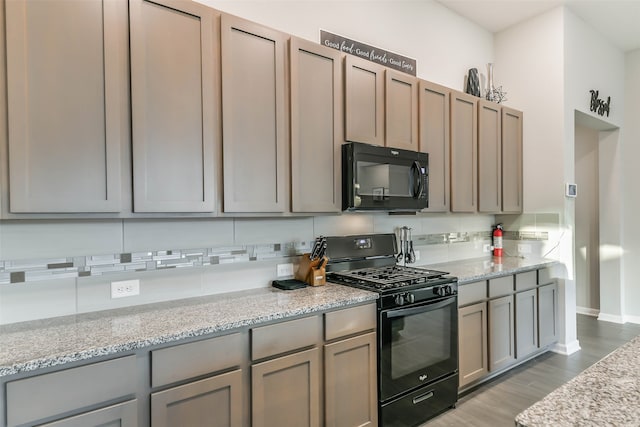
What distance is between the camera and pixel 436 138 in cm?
302

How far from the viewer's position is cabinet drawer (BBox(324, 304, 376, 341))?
1957mm

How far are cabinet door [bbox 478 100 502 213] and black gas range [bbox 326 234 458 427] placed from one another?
1.22 metres

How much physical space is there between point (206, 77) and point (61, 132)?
70 cm

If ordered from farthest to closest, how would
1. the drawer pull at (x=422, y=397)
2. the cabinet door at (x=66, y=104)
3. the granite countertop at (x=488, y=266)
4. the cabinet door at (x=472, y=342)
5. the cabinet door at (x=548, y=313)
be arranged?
the cabinet door at (x=548, y=313), the granite countertop at (x=488, y=266), the cabinet door at (x=472, y=342), the drawer pull at (x=422, y=397), the cabinet door at (x=66, y=104)

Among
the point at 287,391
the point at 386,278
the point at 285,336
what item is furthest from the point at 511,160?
the point at 287,391

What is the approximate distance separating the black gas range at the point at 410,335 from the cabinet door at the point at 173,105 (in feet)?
3.73

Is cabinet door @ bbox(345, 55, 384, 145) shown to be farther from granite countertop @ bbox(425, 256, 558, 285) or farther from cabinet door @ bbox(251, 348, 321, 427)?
cabinet door @ bbox(251, 348, 321, 427)

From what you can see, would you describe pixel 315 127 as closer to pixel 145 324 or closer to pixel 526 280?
pixel 145 324

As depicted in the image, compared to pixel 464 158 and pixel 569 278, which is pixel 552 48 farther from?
pixel 569 278

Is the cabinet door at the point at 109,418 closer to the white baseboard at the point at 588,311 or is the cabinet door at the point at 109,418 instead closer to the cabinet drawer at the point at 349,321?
the cabinet drawer at the point at 349,321

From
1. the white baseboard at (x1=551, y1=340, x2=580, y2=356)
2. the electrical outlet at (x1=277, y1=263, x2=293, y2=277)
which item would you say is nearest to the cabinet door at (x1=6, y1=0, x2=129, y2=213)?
the electrical outlet at (x1=277, y1=263, x2=293, y2=277)

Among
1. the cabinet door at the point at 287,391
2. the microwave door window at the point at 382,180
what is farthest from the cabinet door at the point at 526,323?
the cabinet door at the point at 287,391

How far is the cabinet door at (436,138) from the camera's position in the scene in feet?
9.55

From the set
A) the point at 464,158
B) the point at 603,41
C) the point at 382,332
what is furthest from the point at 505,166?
the point at 382,332
